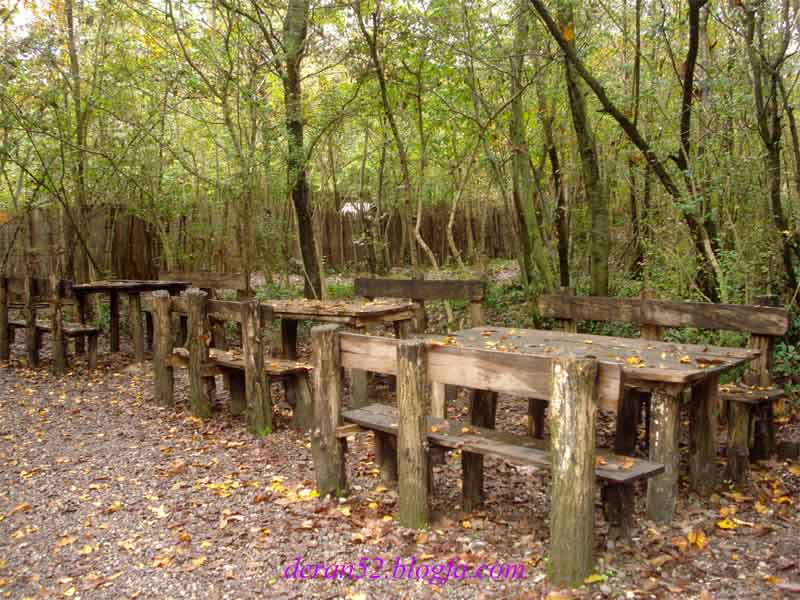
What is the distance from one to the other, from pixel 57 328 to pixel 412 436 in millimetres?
6421

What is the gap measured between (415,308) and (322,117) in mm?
3984

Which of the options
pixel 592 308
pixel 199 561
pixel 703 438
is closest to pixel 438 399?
pixel 592 308

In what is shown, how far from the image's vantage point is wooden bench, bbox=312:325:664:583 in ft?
11.0

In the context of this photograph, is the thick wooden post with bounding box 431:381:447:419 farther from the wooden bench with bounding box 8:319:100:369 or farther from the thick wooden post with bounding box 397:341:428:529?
the wooden bench with bounding box 8:319:100:369

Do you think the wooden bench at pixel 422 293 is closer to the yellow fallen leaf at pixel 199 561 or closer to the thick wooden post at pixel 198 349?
the thick wooden post at pixel 198 349

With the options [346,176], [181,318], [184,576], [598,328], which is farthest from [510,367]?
[346,176]

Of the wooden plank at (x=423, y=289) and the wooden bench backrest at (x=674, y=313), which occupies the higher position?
the wooden plank at (x=423, y=289)

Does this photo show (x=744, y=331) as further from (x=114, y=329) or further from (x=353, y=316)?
(x=114, y=329)

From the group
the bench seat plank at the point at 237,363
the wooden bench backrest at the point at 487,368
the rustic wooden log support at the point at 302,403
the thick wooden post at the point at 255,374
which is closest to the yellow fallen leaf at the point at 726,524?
the wooden bench backrest at the point at 487,368

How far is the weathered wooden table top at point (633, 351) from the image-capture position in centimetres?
394

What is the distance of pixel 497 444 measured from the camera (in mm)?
4027

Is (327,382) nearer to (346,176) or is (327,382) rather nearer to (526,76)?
(526,76)

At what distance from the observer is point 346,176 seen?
17.7 m

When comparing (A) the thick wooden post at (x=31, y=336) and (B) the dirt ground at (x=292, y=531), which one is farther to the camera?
(A) the thick wooden post at (x=31, y=336)
